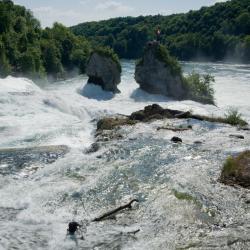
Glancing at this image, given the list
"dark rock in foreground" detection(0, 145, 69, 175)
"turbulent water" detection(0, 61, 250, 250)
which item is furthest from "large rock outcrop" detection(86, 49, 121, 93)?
"dark rock in foreground" detection(0, 145, 69, 175)

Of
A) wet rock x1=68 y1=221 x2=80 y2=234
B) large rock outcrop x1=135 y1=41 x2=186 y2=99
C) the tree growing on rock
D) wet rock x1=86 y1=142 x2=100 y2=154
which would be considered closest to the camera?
wet rock x1=68 y1=221 x2=80 y2=234

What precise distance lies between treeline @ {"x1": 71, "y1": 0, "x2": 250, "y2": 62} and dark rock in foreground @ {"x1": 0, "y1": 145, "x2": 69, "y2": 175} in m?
122

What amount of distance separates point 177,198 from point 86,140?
587 inches

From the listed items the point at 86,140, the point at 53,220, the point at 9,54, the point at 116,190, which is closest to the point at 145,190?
the point at 116,190

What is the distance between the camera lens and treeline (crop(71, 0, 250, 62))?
6216 inches

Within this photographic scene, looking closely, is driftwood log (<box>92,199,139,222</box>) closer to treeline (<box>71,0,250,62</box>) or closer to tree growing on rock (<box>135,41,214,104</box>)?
tree growing on rock (<box>135,41,214,104</box>)

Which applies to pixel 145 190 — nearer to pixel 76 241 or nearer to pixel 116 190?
pixel 116 190

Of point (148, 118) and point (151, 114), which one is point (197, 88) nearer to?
point (151, 114)

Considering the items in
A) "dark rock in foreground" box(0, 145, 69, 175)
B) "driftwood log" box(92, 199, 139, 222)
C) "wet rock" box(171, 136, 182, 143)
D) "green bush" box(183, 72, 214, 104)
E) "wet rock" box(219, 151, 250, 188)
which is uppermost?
"wet rock" box(219, 151, 250, 188)

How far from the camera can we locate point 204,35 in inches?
6841

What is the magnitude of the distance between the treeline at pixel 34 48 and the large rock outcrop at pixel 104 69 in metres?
13.7

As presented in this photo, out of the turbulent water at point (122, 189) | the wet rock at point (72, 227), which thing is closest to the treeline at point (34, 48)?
the turbulent water at point (122, 189)

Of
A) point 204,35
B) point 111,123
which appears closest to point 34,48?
point 111,123

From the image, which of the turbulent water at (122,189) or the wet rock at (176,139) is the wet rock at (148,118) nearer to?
the turbulent water at (122,189)
